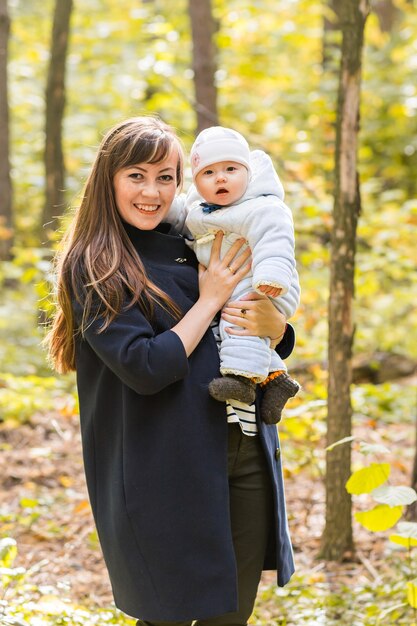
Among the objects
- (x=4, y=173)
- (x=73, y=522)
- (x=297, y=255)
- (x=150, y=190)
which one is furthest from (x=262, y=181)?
(x=4, y=173)

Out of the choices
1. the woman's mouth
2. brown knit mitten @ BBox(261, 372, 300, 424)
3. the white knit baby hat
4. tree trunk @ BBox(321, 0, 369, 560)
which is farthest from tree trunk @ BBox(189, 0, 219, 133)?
brown knit mitten @ BBox(261, 372, 300, 424)

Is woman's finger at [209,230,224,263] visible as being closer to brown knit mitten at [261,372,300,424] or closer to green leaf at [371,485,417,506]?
brown knit mitten at [261,372,300,424]

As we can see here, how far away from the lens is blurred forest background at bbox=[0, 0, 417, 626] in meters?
3.76

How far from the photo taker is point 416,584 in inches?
114

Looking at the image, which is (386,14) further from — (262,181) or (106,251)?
(106,251)

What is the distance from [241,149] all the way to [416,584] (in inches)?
67.9

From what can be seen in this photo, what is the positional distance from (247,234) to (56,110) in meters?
6.69

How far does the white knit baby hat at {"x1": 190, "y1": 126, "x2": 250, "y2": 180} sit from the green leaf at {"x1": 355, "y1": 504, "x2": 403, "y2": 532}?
1431 millimetres

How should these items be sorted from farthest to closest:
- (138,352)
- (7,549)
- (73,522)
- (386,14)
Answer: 1. (386,14)
2. (73,522)
3. (7,549)
4. (138,352)

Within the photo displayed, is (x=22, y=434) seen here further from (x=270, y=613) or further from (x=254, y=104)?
(x=254, y=104)

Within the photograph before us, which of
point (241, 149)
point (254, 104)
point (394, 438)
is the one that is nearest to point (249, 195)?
point (241, 149)

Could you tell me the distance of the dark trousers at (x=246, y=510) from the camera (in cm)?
232

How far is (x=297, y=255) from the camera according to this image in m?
7.25

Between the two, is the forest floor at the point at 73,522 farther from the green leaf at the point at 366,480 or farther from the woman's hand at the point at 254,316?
the woman's hand at the point at 254,316
